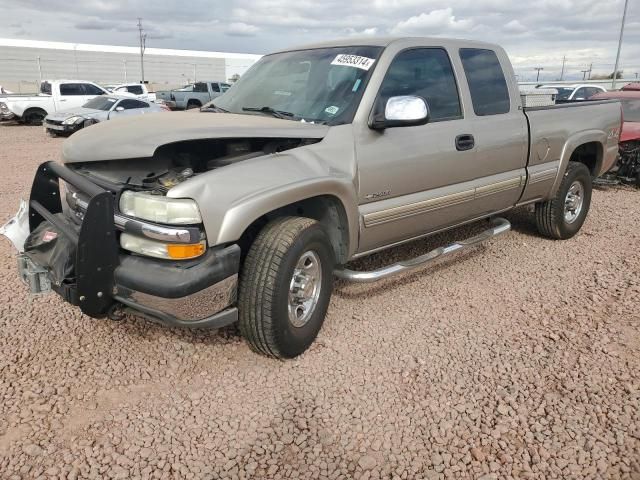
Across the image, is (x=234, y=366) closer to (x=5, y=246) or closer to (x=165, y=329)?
(x=165, y=329)

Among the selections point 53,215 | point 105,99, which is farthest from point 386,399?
point 105,99

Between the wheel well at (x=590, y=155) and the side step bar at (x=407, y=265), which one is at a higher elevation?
the wheel well at (x=590, y=155)

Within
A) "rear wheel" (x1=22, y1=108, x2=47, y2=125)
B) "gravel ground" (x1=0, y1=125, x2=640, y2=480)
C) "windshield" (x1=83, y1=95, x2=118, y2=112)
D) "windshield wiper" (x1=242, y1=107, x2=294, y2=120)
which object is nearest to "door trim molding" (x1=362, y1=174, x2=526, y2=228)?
"gravel ground" (x1=0, y1=125, x2=640, y2=480)

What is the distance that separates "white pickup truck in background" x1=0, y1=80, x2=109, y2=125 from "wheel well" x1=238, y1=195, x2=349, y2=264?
2090cm

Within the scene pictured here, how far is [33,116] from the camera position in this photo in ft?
69.4

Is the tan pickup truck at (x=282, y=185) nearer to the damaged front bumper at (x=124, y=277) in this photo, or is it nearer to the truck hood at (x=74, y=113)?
the damaged front bumper at (x=124, y=277)

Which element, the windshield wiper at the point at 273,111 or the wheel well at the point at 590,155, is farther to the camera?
the wheel well at the point at 590,155

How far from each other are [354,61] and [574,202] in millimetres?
3371

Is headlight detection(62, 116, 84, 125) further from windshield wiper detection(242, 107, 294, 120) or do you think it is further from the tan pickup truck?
windshield wiper detection(242, 107, 294, 120)

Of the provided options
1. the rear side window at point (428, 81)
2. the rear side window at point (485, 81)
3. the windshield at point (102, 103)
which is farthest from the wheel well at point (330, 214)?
the windshield at point (102, 103)

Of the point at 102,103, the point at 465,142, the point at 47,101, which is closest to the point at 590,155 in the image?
the point at 465,142

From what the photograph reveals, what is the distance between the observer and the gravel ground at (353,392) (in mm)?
2500

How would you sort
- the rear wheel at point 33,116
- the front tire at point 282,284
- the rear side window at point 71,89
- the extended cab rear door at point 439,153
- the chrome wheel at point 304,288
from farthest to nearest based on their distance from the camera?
the rear side window at point 71,89 < the rear wheel at point 33,116 < the extended cab rear door at point 439,153 < the chrome wheel at point 304,288 < the front tire at point 282,284

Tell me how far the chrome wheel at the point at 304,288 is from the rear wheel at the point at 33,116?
70.3 feet
